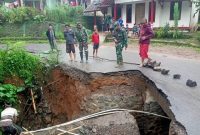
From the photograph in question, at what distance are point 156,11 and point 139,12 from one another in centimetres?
213

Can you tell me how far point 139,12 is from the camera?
2680cm

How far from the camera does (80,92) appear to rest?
427 inches

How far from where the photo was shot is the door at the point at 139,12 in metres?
26.5

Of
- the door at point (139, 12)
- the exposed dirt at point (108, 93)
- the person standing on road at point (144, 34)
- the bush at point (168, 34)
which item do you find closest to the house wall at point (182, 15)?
the door at point (139, 12)

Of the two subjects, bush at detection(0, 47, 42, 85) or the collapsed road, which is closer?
the collapsed road

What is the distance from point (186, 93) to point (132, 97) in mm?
2285

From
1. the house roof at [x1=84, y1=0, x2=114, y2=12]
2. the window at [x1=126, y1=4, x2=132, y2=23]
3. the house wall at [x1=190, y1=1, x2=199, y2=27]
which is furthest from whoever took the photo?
the house roof at [x1=84, y1=0, x2=114, y2=12]

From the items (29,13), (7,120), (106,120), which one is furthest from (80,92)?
(29,13)

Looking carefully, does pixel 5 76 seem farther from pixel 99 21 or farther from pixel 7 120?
pixel 99 21

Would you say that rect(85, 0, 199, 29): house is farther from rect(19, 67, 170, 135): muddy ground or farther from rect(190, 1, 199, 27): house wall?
rect(19, 67, 170, 135): muddy ground

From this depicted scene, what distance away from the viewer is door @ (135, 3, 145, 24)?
87.0 feet

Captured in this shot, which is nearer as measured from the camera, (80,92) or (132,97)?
(132,97)

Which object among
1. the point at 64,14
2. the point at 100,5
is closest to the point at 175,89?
the point at 64,14

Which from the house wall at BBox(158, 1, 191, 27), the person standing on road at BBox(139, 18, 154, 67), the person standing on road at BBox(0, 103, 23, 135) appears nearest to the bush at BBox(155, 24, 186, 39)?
the house wall at BBox(158, 1, 191, 27)
